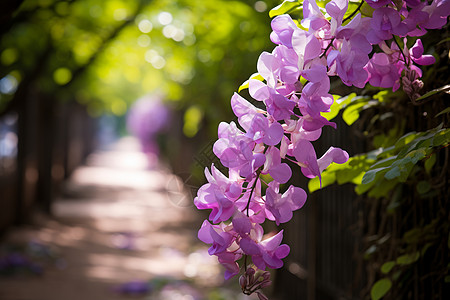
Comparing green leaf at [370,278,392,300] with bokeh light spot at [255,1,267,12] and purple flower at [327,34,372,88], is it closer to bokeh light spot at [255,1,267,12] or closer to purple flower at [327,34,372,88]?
purple flower at [327,34,372,88]

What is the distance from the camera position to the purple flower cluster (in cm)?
92

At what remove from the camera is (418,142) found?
3.68 feet

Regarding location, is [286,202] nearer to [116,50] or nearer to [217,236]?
[217,236]

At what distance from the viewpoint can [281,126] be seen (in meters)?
0.92

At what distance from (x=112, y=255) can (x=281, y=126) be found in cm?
895

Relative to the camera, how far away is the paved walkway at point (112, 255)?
6.94 meters

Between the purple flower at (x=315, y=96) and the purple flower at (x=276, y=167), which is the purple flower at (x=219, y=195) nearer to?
the purple flower at (x=276, y=167)

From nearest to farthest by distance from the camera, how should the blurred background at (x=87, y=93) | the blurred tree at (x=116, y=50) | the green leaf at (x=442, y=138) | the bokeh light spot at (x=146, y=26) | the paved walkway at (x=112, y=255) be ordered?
the green leaf at (x=442, y=138) → the blurred tree at (x=116, y=50) → the blurred background at (x=87, y=93) → the paved walkway at (x=112, y=255) → the bokeh light spot at (x=146, y=26)

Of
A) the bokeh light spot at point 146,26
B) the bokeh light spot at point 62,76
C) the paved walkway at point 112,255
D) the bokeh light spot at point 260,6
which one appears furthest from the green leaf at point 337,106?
the bokeh light spot at point 62,76

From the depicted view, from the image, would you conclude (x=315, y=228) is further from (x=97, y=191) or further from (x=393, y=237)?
(x=97, y=191)

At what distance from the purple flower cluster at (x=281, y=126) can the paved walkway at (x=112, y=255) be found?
439 centimetres

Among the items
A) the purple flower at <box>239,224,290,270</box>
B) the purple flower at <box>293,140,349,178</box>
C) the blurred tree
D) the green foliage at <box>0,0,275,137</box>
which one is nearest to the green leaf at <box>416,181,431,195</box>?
the purple flower at <box>293,140,349,178</box>

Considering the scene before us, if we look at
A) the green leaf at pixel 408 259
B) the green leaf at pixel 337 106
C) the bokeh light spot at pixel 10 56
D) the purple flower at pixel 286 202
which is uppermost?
the bokeh light spot at pixel 10 56

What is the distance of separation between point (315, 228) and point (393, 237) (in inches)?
Answer: 106
